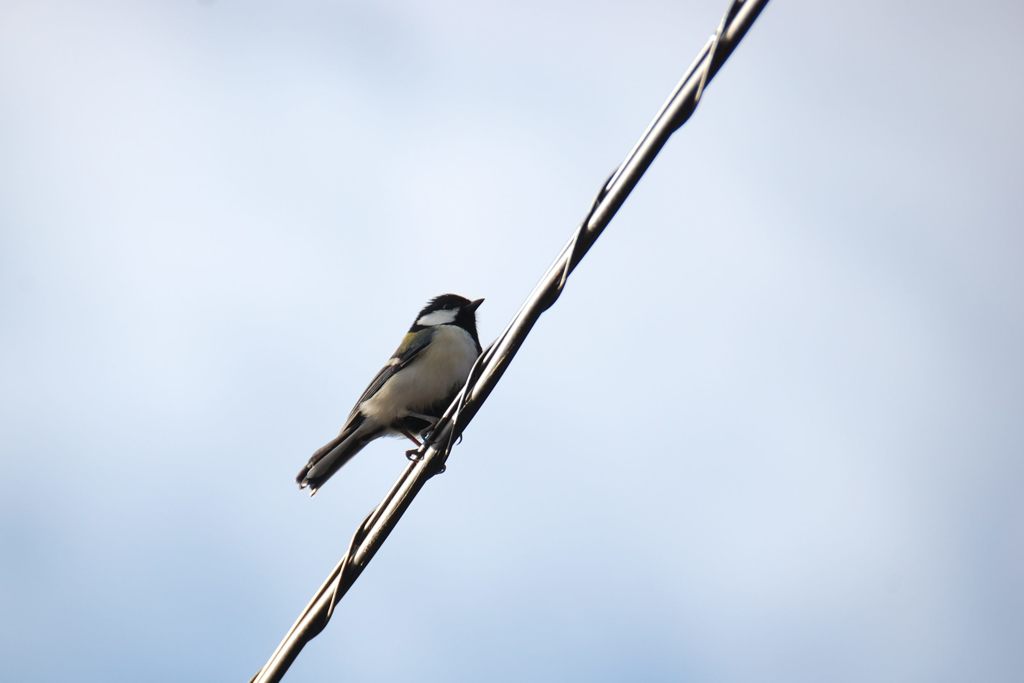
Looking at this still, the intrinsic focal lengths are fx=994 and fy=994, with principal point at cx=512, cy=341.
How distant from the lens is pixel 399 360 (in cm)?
644

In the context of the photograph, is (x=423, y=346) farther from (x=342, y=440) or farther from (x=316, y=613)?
(x=316, y=613)

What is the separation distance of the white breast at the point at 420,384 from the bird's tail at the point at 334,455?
0.13 metres

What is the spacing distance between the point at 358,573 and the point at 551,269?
47.3 inches

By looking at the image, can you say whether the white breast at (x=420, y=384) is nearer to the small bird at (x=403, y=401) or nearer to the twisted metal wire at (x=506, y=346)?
the small bird at (x=403, y=401)

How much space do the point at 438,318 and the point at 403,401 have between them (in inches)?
44.6

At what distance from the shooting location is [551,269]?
9.53 feet

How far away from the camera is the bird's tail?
604 centimetres

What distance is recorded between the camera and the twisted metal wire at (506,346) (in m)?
2.47

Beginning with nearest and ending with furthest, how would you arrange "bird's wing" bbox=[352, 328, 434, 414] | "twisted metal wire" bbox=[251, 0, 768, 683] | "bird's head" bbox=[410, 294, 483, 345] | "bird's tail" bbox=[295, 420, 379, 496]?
"twisted metal wire" bbox=[251, 0, 768, 683] < "bird's tail" bbox=[295, 420, 379, 496] < "bird's wing" bbox=[352, 328, 434, 414] < "bird's head" bbox=[410, 294, 483, 345]

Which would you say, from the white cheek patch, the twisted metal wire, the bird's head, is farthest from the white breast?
the twisted metal wire

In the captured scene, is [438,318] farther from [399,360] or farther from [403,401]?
[403,401]

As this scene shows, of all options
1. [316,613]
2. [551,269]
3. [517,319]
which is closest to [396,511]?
[316,613]

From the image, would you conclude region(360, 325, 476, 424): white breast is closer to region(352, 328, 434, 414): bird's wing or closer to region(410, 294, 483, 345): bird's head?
region(352, 328, 434, 414): bird's wing

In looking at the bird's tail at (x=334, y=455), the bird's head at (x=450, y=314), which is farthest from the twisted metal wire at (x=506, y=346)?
the bird's head at (x=450, y=314)
